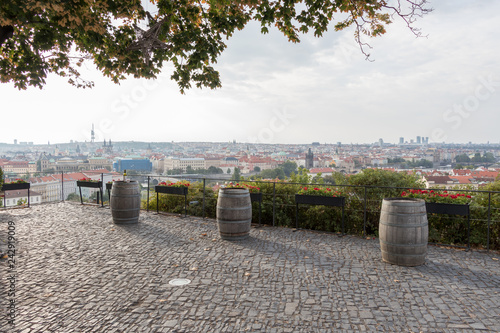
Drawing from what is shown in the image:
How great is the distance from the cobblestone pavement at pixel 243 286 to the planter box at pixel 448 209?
696mm

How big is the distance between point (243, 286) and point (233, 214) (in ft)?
8.07

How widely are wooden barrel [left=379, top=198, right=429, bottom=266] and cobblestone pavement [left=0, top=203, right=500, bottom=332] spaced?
0.18 m

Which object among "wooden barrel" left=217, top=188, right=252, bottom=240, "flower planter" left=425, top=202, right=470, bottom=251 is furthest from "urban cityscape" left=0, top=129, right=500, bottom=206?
"wooden barrel" left=217, top=188, right=252, bottom=240

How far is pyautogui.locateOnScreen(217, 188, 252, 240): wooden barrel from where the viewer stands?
660 centimetres

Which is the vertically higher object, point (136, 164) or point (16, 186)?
point (16, 186)

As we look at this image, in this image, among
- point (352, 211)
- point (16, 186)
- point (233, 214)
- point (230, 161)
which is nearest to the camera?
point (233, 214)

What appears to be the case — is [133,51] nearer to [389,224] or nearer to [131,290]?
[131,290]

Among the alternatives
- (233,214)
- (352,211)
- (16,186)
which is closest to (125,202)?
(233,214)

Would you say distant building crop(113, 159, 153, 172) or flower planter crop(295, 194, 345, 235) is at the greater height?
flower planter crop(295, 194, 345, 235)

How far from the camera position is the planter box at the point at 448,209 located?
19.0 ft

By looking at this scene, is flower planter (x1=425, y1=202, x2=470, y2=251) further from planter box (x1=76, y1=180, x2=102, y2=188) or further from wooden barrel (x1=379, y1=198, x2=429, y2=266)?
planter box (x1=76, y1=180, x2=102, y2=188)

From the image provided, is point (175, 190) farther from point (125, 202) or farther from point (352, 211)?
point (352, 211)

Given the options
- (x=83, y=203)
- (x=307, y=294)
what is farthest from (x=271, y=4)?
(x=83, y=203)

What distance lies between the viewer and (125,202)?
8219 millimetres
